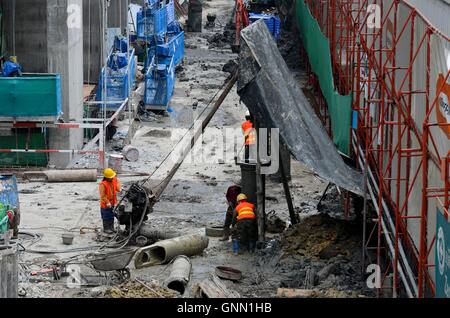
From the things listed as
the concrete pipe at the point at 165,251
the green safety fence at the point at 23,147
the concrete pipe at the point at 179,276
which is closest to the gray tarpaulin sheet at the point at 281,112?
the concrete pipe at the point at 165,251

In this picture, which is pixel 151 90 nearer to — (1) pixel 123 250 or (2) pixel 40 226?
(2) pixel 40 226

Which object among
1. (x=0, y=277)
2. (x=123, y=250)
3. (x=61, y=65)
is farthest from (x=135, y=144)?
(x=0, y=277)

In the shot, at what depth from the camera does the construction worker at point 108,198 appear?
2177cm

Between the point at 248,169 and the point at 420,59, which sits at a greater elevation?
the point at 420,59

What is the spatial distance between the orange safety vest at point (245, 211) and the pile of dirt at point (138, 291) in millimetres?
3236

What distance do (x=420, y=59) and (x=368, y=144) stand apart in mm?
3509

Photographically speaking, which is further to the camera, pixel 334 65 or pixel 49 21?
pixel 49 21

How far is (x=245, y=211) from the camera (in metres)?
20.6

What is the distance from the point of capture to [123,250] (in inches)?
808

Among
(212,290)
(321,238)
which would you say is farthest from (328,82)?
(212,290)

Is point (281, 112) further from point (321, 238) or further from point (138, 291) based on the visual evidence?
point (138, 291)

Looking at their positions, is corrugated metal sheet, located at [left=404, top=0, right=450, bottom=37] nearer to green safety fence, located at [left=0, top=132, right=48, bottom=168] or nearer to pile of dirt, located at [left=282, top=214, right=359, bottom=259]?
pile of dirt, located at [left=282, top=214, right=359, bottom=259]

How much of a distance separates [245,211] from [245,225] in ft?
0.88

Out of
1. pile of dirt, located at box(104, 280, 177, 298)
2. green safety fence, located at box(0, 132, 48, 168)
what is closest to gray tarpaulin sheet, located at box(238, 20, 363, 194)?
pile of dirt, located at box(104, 280, 177, 298)
